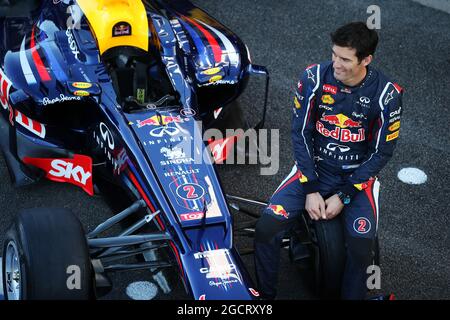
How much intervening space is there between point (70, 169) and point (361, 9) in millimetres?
3542

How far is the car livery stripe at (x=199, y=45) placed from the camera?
5.45m

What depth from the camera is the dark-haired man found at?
4234mm

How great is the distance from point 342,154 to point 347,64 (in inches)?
20.1

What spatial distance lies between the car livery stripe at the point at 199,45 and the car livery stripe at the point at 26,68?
106 centimetres

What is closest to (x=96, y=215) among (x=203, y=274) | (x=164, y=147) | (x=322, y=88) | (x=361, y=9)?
(x=164, y=147)

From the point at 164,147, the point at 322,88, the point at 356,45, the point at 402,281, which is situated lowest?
the point at 402,281

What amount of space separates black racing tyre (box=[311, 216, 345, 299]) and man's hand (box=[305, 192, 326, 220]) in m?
0.04

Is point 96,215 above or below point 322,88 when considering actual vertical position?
below

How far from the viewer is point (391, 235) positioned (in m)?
5.26

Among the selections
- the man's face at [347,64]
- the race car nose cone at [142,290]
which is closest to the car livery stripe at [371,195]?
the man's face at [347,64]

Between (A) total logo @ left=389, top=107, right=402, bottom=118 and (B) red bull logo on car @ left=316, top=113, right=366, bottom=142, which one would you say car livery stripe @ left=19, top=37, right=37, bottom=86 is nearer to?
(B) red bull logo on car @ left=316, top=113, right=366, bottom=142

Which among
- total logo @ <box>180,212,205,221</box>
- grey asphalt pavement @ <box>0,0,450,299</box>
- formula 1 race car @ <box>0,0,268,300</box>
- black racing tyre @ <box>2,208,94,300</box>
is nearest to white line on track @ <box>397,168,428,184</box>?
grey asphalt pavement @ <box>0,0,450,299</box>
